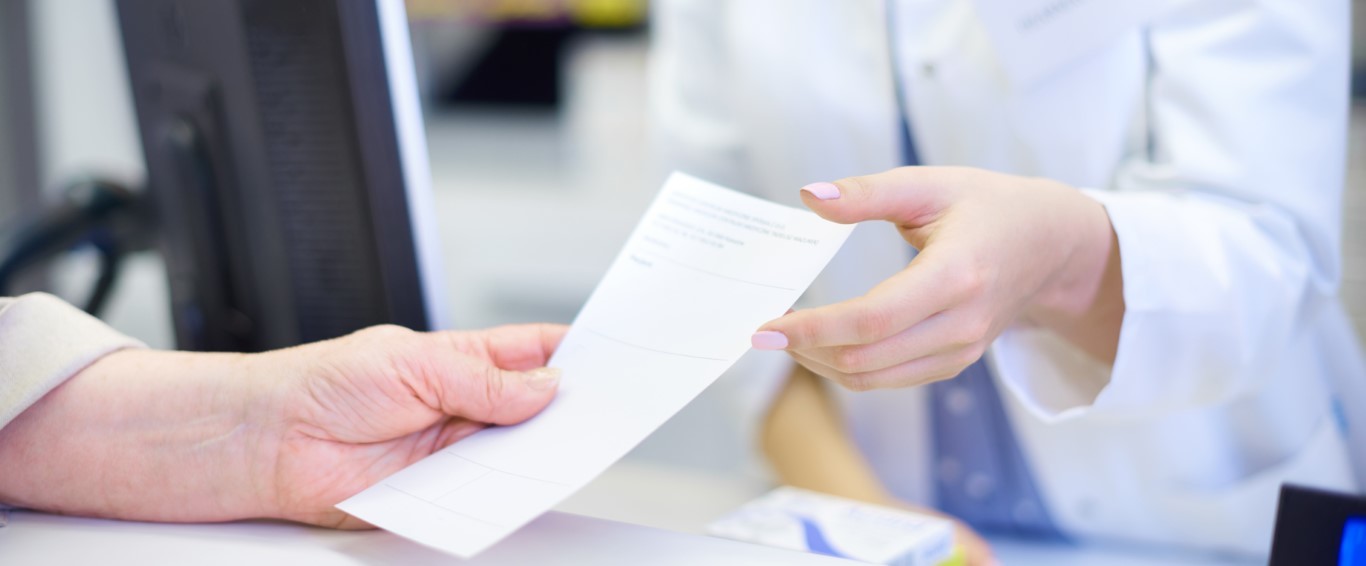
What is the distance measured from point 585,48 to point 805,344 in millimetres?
2479

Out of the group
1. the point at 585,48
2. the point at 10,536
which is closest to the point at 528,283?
the point at 585,48

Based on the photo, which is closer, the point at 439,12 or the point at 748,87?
the point at 748,87

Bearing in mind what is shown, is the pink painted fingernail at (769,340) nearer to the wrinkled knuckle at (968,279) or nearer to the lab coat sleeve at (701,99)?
the wrinkled knuckle at (968,279)

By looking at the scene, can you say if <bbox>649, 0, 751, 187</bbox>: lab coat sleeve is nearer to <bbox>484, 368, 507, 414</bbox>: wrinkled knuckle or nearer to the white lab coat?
the white lab coat

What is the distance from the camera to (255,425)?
58cm

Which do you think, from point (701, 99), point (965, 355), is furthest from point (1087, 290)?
point (701, 99)

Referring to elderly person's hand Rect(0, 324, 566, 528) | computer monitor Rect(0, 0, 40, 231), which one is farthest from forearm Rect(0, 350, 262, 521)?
computer monitor Rect(0, 0, 40, 231)

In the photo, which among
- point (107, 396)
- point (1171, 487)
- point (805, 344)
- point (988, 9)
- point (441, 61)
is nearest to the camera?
point (805, 344)

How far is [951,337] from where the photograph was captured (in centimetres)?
53

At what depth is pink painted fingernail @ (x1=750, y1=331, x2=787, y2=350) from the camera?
0.49m

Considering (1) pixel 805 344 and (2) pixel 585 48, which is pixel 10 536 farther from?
(2) pixel 585 48

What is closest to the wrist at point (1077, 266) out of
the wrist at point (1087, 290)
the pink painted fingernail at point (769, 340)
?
the wrist at point (1087, 290)

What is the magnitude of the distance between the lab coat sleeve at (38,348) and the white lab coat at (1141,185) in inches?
22.2

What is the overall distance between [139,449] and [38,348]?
8 centimetres
